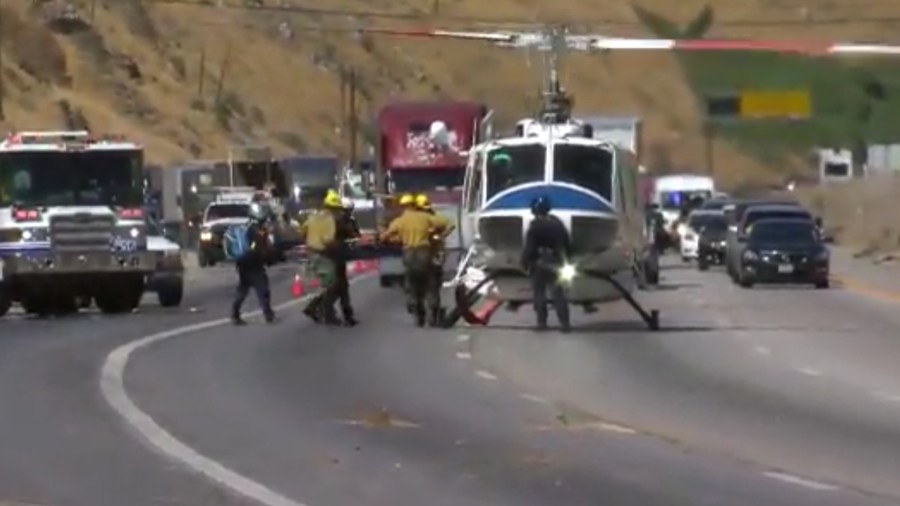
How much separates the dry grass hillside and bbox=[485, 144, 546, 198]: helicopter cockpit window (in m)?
46.4

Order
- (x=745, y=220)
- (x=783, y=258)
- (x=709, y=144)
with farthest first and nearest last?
(x=709, y=144), (x=745, y=220), (x=783, y=258)

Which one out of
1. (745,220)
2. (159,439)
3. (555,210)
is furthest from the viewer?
(745,220)

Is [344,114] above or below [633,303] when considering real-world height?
above

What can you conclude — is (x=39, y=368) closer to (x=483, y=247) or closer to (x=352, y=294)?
(x=483, y=247)

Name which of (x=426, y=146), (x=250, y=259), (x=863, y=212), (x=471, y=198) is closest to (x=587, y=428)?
(x=250, y=259)

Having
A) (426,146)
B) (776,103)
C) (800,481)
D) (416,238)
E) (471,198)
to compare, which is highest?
(776,103)

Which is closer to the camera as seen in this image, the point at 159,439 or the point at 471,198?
the point at 159,439

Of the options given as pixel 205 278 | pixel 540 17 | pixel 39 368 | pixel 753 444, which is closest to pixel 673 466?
pixel 753 444

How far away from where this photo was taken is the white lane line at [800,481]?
656 inches

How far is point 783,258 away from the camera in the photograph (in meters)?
51.0

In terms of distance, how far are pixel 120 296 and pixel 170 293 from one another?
137 cm

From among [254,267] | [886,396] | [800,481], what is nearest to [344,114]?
[254,267]

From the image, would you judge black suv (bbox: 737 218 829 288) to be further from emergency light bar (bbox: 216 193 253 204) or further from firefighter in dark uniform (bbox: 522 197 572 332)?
emergency light bar (bbox: 216 193 253 204)

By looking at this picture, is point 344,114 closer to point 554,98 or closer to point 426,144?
point 426,144
